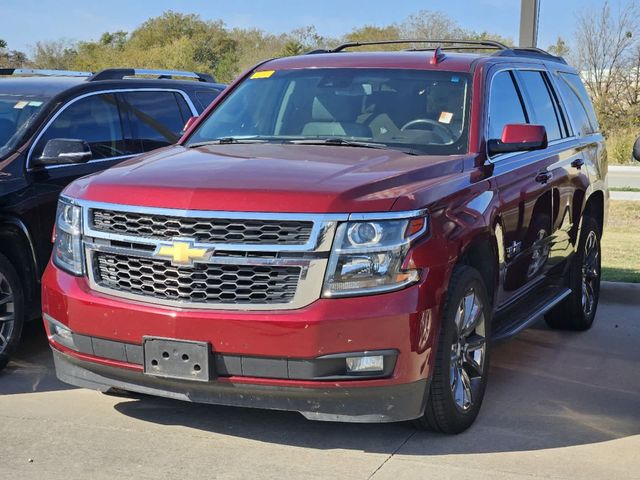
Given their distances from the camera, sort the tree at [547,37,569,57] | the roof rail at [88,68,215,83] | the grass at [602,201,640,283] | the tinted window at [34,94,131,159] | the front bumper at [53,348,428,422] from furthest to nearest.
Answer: the tree at [547,37,569,57] → the grass at [602,201,640,283] → the roof rail at [88,68,215,83] → the tinted window at [34,94,131,159] → the front bumper at [53,348,428,422]

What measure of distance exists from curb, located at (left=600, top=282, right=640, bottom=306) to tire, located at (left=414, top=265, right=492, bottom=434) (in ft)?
11.8

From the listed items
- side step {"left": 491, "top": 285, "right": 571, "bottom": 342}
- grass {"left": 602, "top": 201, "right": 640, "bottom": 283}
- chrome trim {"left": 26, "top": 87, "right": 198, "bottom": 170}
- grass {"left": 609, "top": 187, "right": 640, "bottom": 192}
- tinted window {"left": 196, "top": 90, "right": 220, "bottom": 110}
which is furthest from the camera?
grass {"left": 609, "top": 187, "right": 640, "bottom": 192}

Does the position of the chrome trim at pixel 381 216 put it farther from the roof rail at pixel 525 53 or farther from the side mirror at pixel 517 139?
the roof rail at pixel 525 53

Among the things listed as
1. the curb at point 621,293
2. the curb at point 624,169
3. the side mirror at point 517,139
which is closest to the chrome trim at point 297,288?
the side mirror at point 517,139

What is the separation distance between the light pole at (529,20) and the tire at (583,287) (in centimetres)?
343

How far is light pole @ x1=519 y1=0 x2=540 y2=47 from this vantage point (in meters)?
10.4

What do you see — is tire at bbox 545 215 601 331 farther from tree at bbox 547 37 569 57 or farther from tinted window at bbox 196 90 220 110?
tree at bbox 547 37 569 57

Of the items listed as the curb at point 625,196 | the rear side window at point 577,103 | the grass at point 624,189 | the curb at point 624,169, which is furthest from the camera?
the curb at point 624,169

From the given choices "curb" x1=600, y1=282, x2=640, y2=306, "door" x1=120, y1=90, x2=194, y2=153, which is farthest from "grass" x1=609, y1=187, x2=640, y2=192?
"door" x1=120, y1=90, x2=194, y2=153

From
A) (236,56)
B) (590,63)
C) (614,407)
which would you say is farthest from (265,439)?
(236,56)

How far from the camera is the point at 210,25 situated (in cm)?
6103

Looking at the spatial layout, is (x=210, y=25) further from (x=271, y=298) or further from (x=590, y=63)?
(x=271, y=298)

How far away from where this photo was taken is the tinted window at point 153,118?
24.3 feet

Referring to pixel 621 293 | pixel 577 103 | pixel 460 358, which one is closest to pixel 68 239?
pixel 460 358
